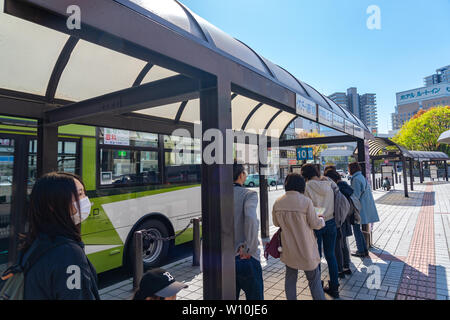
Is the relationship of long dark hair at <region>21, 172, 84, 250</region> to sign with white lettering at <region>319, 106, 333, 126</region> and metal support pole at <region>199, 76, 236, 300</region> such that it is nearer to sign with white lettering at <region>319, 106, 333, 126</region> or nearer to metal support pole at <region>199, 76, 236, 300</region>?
metal support pole at <region>199, 76, 236, 300</region>

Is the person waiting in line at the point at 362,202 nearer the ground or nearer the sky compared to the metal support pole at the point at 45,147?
nearer the ground

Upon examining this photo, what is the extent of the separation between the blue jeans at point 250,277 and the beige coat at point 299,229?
1.88 ft

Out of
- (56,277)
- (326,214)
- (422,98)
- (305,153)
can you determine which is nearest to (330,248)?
(326,214)

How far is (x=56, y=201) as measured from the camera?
1463 millimetres

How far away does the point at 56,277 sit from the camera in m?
1.31

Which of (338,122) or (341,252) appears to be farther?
(338,122)

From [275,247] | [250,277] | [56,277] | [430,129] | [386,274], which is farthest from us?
[430,129]

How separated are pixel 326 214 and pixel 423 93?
130 meters

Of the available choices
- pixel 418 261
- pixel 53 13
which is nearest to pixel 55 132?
pixel 53 13

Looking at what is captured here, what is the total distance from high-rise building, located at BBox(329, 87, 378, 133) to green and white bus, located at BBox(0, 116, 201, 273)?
575 feet

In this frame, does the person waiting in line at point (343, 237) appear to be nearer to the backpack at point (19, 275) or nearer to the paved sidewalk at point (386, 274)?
the paved sidewalk at point (386, 274)

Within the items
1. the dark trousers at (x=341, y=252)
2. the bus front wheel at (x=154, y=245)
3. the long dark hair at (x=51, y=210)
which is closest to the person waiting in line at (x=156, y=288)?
the long dark hair at (x=51, y=210)

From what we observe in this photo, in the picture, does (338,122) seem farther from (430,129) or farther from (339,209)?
(430,129)

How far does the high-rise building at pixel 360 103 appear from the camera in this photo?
172375mm
